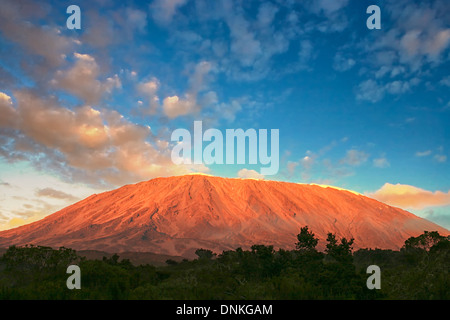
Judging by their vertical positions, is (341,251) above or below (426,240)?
above

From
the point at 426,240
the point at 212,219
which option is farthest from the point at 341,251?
the point at 212,219

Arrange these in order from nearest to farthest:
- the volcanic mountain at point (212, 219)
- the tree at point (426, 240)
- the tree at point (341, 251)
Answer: the tree at point (341, 251), the tree at point (426, 240), the volcanic mountain at point (212, 219)

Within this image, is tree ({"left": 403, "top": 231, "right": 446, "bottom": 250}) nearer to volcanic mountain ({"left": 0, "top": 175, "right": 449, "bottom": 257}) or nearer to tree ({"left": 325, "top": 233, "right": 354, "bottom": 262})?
tree ({"left": 325, "top": 233, "right": 354, "bottom": 262})

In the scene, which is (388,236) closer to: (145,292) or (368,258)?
(368,258)

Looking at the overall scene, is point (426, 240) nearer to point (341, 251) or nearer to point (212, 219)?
point (341, 251)

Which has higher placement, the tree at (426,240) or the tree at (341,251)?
the tree at (341,251)

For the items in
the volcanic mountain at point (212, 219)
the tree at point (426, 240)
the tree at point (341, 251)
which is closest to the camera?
the tree at point (341, 251)

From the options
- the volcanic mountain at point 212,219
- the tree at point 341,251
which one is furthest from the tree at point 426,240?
the volcanic mountain at point 212,219

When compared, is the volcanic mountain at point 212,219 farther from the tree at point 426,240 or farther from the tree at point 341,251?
the tree at point 341,251
